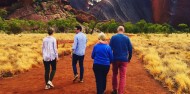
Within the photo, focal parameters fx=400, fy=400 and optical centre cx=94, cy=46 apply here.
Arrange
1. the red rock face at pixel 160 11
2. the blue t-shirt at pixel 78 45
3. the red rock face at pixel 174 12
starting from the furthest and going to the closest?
the red rock face at pixel 160 11 → the red rock face at pixel 174 12 → the blue t-shirt at pixel 78 45

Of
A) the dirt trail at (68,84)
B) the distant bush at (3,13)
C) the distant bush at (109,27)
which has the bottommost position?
the dirt trail at (68,84)

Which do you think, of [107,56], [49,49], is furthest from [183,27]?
[107,56]

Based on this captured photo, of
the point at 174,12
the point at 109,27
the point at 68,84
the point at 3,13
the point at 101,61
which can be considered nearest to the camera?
the point at 101,61

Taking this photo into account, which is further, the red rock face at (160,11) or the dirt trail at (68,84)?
the red rock face at (160,11)

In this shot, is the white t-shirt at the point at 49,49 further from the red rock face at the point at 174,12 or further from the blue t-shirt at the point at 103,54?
the red rock face at the point at 174,12

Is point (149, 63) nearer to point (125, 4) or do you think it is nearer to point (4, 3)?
point (4, 3)

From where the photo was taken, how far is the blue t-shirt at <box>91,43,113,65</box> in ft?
35.5

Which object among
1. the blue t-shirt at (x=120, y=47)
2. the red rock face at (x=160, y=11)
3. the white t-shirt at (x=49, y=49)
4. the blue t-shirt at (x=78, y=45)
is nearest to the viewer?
the blue t-shirt at (x=120, y=47)

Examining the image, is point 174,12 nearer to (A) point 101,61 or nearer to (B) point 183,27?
(B) point 183,27

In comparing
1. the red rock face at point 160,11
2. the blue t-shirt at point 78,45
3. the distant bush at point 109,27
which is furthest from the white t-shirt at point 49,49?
the red rock face at point 160,11

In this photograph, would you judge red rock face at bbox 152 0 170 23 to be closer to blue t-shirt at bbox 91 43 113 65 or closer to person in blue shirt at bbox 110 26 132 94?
person in blue shirt at bbox 110 26 132 94

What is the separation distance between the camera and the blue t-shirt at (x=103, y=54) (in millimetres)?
10812

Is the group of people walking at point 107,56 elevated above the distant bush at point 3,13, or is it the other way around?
the distant bush at point 3,13

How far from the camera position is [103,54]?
10859 mm
